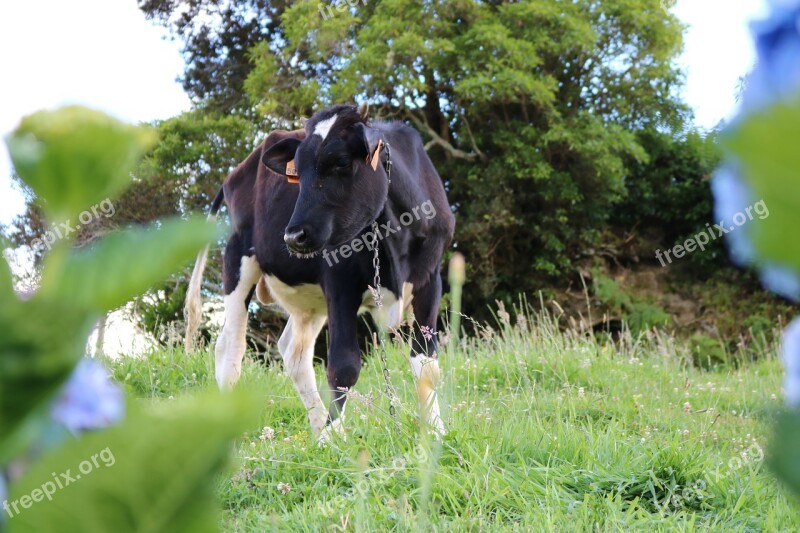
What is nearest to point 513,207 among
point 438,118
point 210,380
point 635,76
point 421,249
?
point 438,118

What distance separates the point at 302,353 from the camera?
5191 millimetres

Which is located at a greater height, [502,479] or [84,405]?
[84,405]

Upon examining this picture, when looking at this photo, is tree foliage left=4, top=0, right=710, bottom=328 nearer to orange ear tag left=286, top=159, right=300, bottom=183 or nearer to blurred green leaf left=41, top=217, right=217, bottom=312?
orange ear tag left=286, top=159, right=300, bottom=183

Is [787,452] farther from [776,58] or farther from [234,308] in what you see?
[234,308]

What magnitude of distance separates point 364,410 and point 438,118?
10726mm

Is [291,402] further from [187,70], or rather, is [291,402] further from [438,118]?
[187,70]

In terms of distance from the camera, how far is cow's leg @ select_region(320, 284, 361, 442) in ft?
13.6

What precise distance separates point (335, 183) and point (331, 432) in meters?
1.14

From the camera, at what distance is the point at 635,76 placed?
542 inches

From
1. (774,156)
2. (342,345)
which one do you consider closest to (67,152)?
(774,156)

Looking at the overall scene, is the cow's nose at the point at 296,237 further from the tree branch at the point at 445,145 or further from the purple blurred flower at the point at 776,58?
the tree branch at the point at 445,145

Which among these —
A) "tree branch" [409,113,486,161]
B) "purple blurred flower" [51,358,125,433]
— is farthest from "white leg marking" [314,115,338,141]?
"tree branch" [409,113,486,161]

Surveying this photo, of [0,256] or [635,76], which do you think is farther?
[635,76]

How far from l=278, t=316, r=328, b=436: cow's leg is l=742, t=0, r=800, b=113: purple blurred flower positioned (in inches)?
182
